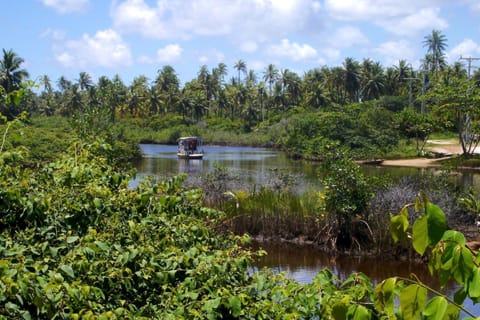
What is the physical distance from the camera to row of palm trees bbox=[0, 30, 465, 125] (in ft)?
244

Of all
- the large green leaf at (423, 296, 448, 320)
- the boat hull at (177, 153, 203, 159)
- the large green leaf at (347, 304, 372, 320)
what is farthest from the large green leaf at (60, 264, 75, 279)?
the boat hull at (177, 153, 203, 159)

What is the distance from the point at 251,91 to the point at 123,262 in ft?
271

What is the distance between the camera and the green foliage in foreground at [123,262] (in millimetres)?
2643

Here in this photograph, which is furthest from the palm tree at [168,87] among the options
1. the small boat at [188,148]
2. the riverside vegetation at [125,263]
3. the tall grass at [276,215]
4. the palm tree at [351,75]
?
the riverside vegetation at [125,263]

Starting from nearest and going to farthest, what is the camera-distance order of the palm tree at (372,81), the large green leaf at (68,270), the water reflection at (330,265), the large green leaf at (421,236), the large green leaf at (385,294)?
the large green leaf at (421,236) → the large green leaf at (385,294) → the large green leaf at (68,270) → the water reflection at (330,265) → the palm tree at (372,81)

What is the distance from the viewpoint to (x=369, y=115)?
1909 inches

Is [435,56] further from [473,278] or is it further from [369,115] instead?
[473,278]

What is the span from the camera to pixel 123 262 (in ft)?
10.4

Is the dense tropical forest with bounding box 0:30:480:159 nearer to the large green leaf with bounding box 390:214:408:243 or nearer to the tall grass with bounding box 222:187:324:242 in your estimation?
the tall grass with bounding box 222:187:324:242

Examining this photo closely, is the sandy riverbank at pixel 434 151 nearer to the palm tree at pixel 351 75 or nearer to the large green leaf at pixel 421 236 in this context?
the palm tree at pixel 351 75

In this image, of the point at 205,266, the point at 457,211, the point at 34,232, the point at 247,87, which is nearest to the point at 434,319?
the point at 205,266

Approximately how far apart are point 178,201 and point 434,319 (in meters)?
2.73

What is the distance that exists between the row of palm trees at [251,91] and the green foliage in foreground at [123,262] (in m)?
68.1

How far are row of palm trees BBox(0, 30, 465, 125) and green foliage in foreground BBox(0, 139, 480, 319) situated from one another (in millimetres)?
68065
